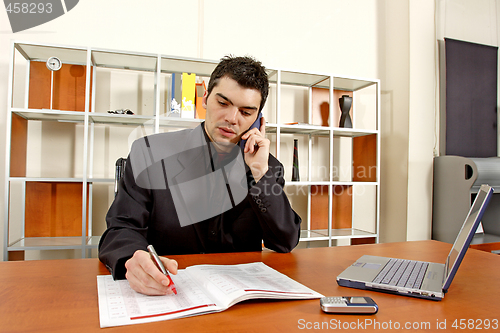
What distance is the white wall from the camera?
2361mm

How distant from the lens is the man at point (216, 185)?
114 centimetres

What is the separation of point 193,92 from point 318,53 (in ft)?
4.27

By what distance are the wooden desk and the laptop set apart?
0.06 feet

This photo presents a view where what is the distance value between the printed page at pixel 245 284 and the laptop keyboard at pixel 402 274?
0.19 metres

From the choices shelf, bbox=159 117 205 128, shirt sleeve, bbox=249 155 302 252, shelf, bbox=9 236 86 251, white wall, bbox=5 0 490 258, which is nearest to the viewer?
shirt sleeve, bbox=249 155 302 252

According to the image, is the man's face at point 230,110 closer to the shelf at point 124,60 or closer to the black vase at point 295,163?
the shelf at point 124,60

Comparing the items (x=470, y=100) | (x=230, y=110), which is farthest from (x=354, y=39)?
(x=230, y=110)

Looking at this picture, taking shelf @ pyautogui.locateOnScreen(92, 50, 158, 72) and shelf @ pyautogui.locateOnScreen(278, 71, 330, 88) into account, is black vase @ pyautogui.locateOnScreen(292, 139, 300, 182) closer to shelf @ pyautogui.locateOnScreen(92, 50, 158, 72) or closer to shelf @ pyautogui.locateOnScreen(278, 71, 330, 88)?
shelf @ pyautogui.locateOnScreen(278, 71, 330, 88)

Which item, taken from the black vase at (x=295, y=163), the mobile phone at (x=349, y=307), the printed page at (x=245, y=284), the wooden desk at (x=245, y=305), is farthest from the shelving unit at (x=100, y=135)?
the mobile phone at (x=349, y=307)

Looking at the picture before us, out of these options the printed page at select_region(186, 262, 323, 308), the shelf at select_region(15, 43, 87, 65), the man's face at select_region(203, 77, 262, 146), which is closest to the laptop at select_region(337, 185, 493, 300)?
the printed page at select_region(186, 262, 323, 308)

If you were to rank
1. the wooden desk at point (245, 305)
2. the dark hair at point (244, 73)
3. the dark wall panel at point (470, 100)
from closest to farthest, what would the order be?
the wooden desk at point (245, 305) < the dark hair at point (244, 73) < the dark wall panel at point (470, 100)

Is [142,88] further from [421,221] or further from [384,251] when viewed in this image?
[421,221]

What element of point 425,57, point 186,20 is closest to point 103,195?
point 186,20

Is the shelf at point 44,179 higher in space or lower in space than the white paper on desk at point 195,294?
higher
